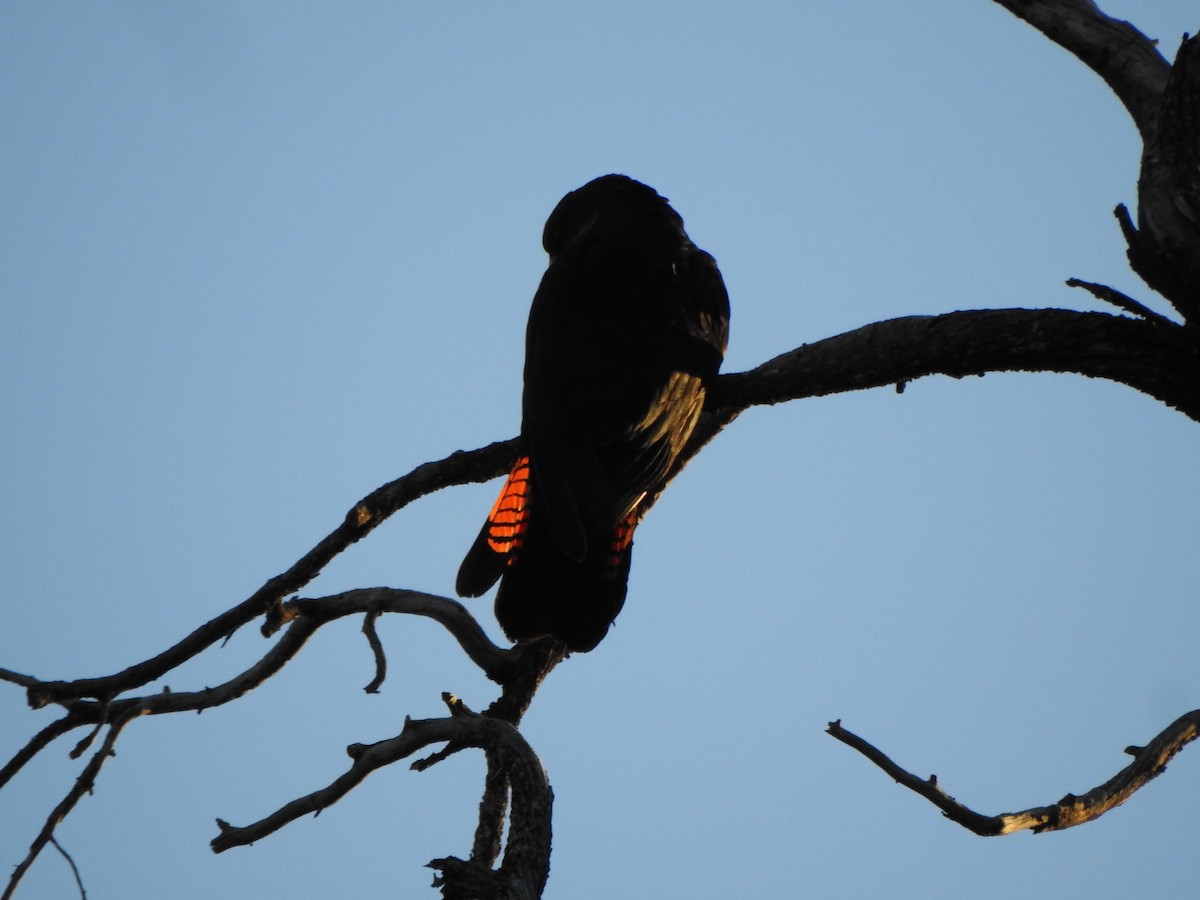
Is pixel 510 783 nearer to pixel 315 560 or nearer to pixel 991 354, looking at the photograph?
pixel 315 560

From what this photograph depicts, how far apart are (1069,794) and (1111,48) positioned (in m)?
1.67

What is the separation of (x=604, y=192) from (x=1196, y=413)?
2924 mm

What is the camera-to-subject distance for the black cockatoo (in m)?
3.12

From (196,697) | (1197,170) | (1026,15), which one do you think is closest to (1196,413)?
(1197,170)

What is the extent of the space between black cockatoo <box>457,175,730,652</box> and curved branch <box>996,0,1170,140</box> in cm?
122

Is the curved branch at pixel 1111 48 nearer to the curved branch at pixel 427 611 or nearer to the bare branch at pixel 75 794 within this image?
the curved branch at pixel 427 611

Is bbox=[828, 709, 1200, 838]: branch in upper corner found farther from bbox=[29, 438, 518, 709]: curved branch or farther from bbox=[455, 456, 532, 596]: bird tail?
bbox=[29, 438, 518, 709]: curved branch

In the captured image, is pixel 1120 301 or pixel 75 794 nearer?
pixel 1120 301

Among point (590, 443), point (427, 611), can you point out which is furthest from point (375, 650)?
point (590, 443)

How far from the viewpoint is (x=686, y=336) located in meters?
3.47

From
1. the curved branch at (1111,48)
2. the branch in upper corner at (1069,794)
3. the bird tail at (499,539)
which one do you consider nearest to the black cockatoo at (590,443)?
the bird tail at (499,539)

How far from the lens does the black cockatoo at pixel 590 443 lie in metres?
3.12

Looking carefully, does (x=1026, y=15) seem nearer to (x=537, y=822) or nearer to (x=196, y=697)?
(x=537, y=822)

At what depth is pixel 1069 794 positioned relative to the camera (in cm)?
248
